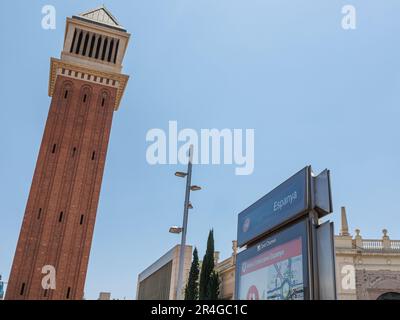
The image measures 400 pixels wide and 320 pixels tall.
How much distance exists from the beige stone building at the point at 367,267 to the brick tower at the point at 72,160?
22393mm

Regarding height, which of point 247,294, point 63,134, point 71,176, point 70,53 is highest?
point 70,53

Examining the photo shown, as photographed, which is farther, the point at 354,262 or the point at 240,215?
the point at 354,262

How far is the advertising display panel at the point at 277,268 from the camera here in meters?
10.7

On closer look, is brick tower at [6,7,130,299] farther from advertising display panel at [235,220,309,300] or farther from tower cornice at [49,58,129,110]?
advertising display panel at [235,220,309,300]

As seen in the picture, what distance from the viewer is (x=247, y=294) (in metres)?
14.4

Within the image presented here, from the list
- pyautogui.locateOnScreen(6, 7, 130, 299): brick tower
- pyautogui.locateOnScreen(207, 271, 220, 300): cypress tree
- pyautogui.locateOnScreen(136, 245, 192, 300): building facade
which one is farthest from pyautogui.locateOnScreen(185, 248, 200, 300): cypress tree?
pyautogui.locateOnScreen(6, 7, 130, 299): brick tower

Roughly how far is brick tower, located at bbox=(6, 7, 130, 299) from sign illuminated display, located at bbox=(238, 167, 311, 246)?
25.3m

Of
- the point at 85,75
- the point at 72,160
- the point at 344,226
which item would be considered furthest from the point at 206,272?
the point at 85,75

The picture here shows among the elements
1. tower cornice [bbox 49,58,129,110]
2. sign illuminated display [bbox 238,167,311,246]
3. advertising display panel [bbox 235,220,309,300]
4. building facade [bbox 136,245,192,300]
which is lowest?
advertising display panel [bbox 235,220,309,300]

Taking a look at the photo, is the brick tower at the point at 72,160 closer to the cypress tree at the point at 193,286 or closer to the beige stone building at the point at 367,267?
the cypress tree at the point at 193,286

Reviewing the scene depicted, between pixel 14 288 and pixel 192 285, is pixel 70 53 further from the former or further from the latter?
pixel 192 285

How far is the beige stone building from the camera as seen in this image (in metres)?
29.3
